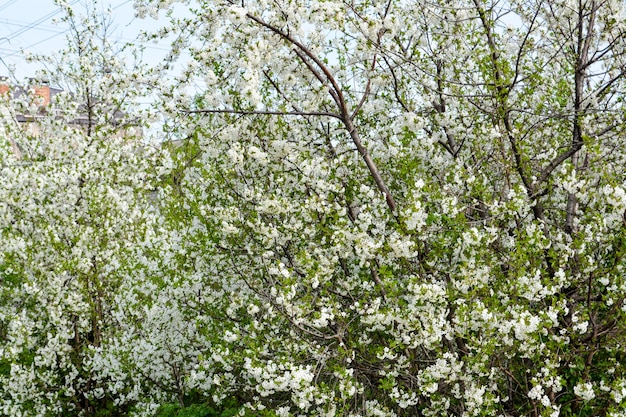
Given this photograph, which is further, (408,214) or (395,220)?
(395,220)

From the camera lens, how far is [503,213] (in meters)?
4.59

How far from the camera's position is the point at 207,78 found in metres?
5.15

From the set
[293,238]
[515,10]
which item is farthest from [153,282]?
[515,10]

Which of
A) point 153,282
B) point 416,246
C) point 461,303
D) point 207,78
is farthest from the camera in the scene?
point 153,282

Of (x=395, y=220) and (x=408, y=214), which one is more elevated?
(x=395, y=220)

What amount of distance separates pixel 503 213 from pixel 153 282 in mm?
4166

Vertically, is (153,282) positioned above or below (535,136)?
below

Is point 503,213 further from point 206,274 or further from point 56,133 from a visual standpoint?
Answer: point 56,133

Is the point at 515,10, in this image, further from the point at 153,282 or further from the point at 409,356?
the point at 153,282

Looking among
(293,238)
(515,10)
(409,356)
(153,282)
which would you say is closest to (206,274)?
(153,282)

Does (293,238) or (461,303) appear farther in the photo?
(293,238)

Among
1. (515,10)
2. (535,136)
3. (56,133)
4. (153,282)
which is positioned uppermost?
(56,133)

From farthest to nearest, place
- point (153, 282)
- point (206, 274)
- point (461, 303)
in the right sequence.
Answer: point (153, 282)
point (206, 274)
point (461, 303)

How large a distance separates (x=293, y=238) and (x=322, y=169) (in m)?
0.70
